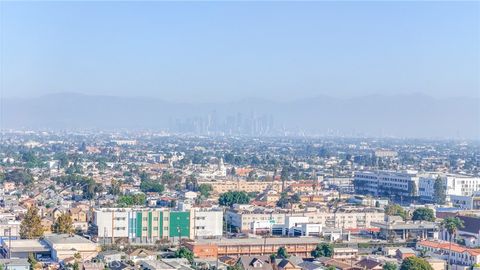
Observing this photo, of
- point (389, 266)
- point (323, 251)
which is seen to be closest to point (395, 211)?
point (323, 251)

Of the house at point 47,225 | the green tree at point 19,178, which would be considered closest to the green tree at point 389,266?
the house at point 47,225

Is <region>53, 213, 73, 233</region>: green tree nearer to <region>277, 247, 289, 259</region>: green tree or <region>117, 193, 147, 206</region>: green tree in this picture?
<region>117, 193, 147, 206</region>: green tree

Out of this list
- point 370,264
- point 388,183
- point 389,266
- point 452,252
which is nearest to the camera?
point 389,266

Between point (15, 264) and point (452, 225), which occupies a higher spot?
point (452, 225)

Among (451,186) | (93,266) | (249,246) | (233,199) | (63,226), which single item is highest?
(451,186)

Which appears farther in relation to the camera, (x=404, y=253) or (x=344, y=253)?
(x=344, y=253)

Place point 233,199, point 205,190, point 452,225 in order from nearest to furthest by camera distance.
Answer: point 452,225 → point 233,199 → point 205,190

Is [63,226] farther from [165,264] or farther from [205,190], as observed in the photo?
[205,190]

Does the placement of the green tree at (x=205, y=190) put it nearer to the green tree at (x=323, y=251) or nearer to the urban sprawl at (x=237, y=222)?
the urban sprawl at (x=237, y=222)
